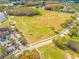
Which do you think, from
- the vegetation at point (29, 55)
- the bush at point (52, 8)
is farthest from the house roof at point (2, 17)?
the vegetation at point (29, 55)

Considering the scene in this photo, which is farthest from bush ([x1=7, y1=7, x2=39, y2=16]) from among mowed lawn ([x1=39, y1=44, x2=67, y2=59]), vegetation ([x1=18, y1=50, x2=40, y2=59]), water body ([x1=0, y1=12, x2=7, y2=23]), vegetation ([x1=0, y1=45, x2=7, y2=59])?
vegetation ([x1=18, y1=50, x2=40, y2=59])

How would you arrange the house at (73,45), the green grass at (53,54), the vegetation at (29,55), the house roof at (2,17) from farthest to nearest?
the house roof at (2,17) < the house at (73,45) < the green grass at (53,54) < the vegetation at (29,55)

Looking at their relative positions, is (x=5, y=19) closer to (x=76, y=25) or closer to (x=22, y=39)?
(x=22, y=39)

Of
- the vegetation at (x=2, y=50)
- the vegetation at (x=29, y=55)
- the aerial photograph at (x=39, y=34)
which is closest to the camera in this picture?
the vegetation at (x=29, y=55)

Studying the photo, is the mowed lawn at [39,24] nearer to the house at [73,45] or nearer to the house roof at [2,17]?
the house roof at [2,17]

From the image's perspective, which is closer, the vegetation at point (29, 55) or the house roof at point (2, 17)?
the vegetation at point (29, 55)

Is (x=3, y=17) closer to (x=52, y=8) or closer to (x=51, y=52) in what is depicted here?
(x=52, y=8)

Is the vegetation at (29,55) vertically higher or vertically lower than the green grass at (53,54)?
higher

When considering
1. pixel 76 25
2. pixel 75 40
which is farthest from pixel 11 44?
pixel 76 25

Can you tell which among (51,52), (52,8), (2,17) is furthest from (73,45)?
(52,8)
